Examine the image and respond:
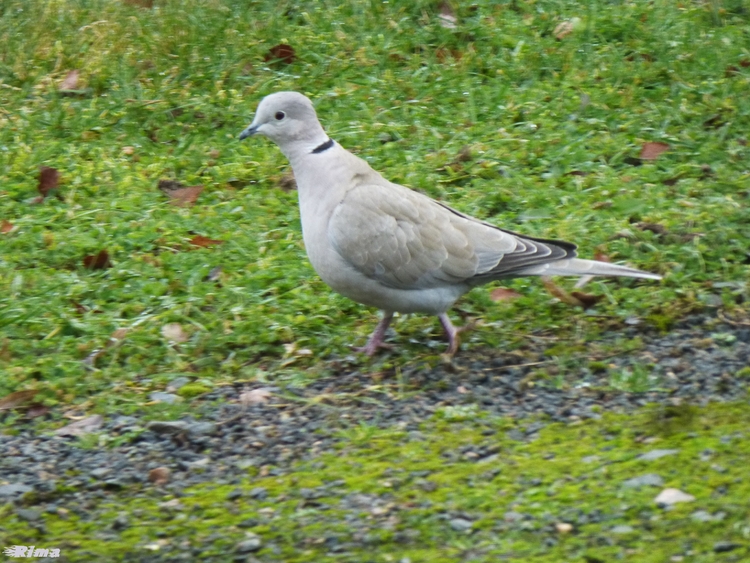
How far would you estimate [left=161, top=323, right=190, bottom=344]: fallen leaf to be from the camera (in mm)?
4797

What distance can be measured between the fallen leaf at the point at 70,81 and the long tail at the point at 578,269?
3543 mm

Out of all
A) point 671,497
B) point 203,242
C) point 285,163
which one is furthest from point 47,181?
point 671,497

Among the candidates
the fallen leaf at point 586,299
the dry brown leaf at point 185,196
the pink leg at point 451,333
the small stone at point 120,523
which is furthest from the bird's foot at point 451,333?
the dry brown leaf at point 185,196

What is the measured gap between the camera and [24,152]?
6.22 m

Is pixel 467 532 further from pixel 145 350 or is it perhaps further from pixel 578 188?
pixel 578 188

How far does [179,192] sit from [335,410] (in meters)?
2.17

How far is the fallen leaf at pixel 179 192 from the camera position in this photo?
19.2ft

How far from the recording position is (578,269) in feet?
14.7

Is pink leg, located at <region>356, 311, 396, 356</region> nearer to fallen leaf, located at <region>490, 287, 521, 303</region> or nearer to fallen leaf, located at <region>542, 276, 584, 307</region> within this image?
fallen leaf, located at <region>490, 287, 521, 303</region>

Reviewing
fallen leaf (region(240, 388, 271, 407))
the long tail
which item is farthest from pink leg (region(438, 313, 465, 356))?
fallen leaf (region(240, 388, 271, 407))

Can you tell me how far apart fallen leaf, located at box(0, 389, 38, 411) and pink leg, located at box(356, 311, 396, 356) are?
1.32 m

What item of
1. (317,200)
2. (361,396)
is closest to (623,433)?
(361,396)

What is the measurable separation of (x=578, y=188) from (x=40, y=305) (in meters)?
2.60
